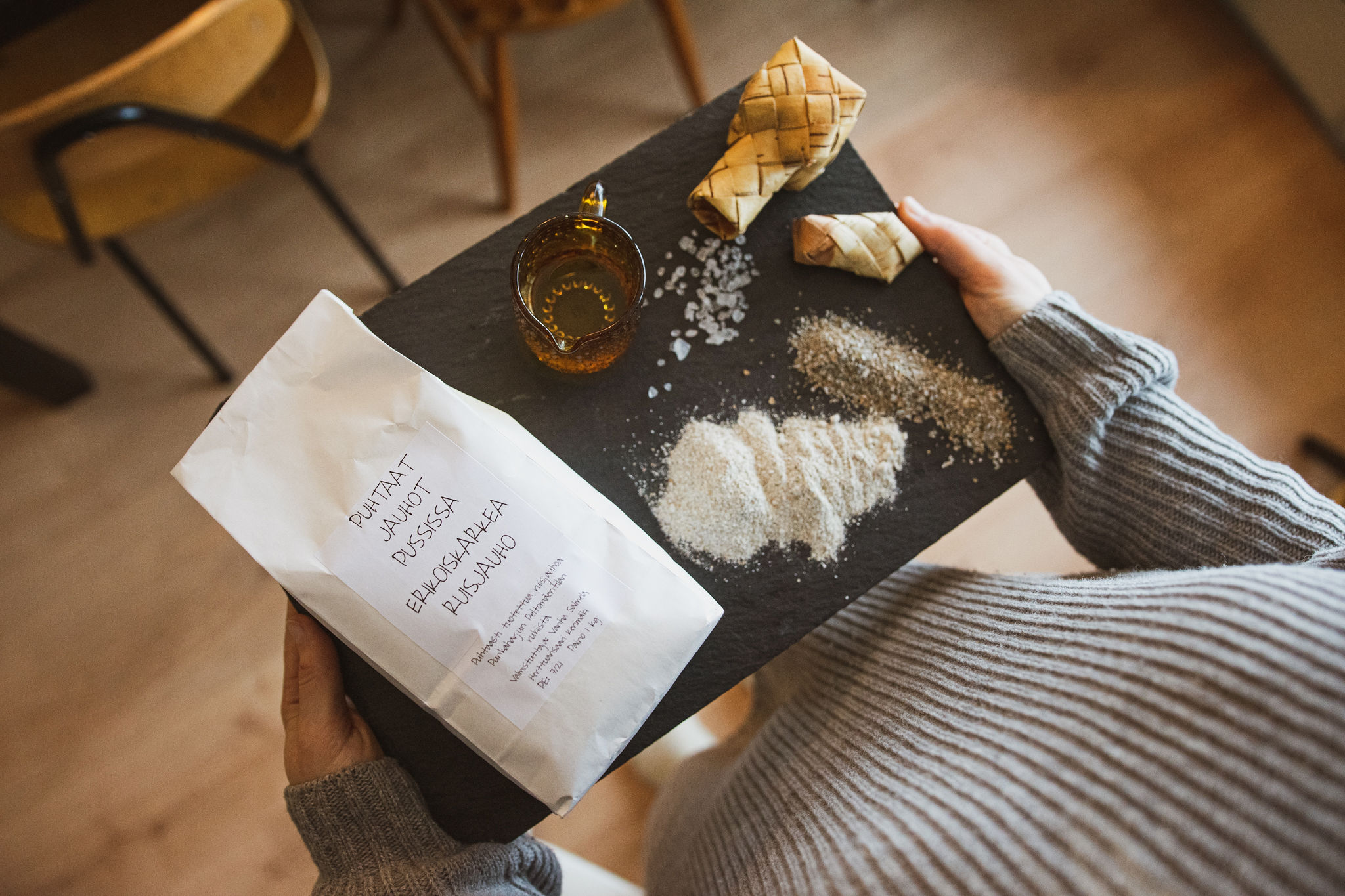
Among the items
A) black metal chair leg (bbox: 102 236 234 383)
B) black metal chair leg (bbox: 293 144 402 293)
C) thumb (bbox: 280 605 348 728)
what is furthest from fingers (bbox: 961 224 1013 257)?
black metal chair leg (bbox: 102 236 234 383)

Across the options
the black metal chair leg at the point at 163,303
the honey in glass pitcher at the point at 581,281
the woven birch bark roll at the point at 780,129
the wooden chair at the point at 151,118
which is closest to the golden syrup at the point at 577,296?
the honey in glass pitcher at the point at 581,281

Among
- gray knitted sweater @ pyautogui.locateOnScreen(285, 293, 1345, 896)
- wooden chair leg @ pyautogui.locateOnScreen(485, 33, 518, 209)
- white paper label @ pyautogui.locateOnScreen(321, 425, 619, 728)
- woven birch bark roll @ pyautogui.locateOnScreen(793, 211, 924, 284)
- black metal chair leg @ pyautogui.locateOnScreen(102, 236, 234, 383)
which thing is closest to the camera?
gray knitted sweater @ pyautogui.locateOnScreen(285, 293, 1345, 896)

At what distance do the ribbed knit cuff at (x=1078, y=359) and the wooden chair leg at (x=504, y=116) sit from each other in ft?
3.16

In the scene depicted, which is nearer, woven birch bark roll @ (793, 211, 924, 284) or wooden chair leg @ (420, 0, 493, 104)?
woven birch bark roll @ (793, 211, 924, 284)

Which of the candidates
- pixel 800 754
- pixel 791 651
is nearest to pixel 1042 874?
pixel 800 754

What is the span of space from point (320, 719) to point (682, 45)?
1.26 m

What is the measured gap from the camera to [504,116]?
134 cm

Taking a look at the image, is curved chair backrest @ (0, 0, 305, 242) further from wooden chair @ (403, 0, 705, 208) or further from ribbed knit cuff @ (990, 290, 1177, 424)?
ribbed knit cuff @ (990, 290, 1177, 424)

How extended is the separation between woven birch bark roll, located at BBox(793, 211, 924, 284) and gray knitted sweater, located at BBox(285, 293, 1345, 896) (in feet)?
0.48

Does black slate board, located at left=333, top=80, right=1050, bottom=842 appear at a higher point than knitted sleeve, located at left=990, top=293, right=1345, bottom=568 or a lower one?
higher

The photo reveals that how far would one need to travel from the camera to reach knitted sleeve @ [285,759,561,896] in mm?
693

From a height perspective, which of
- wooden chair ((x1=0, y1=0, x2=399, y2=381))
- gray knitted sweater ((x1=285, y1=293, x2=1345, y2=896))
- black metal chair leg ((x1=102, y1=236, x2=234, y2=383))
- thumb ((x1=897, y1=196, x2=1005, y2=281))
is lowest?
gray knitted sweater ((x1=285, y1=293, x2=1345, y2=896))

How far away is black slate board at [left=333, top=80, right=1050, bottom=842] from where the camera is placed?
0.73 metres

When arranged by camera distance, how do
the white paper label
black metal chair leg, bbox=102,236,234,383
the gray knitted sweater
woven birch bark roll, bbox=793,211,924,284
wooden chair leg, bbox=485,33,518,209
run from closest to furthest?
the gray knitted sweater < the white paper label < woven birch bark roll, bbox=793,211,924,284 < black metal chair leg, bbox=102,236,234,383 < wooden chair leg, bbox=485,33,518,209
